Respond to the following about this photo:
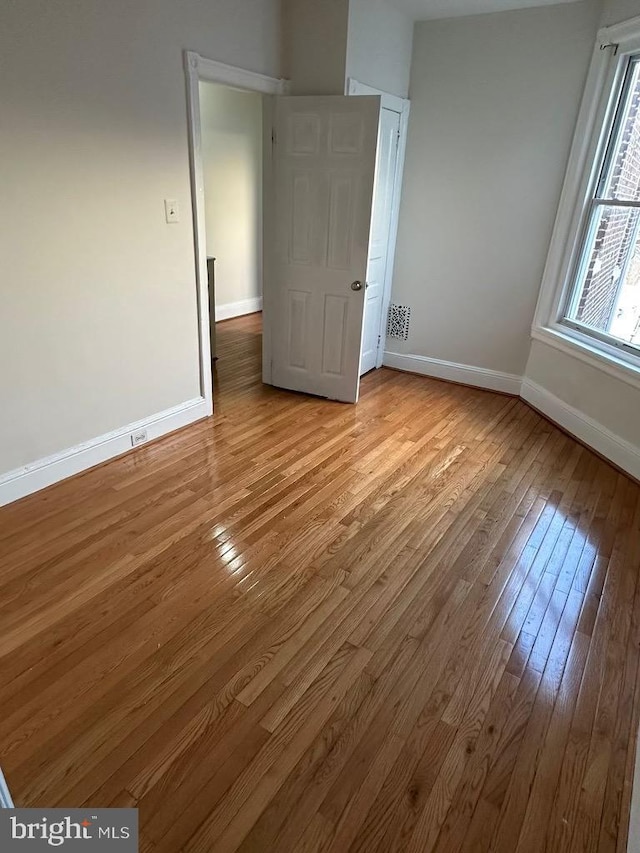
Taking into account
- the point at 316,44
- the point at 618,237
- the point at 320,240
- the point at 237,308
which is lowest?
the point at 237,308

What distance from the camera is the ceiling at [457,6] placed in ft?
11.2

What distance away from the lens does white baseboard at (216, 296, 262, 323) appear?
6191mm

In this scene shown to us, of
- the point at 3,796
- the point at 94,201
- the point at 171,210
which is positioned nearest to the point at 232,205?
the point at 171,210

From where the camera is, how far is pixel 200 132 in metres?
3.01

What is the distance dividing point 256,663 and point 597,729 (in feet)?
3.64

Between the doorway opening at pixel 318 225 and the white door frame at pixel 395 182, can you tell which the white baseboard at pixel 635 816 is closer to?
the doorway opening at pixel 318 225

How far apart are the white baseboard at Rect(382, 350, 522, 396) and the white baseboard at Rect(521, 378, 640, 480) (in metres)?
0.14

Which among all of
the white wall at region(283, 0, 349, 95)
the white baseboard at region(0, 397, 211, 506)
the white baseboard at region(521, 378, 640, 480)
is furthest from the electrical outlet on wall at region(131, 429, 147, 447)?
the white baseboard at region(521, 378, 640, 480)

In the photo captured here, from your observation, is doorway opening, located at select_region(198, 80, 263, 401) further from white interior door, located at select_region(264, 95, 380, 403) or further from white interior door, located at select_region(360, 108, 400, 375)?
white interior door, located at select_region(360, 108, 400, 375)

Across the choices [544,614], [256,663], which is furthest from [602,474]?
[256,663]

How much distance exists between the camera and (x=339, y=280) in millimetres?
3684

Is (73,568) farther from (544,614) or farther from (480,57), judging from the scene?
(480,57)

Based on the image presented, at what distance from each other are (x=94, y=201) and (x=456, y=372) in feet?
10.4
